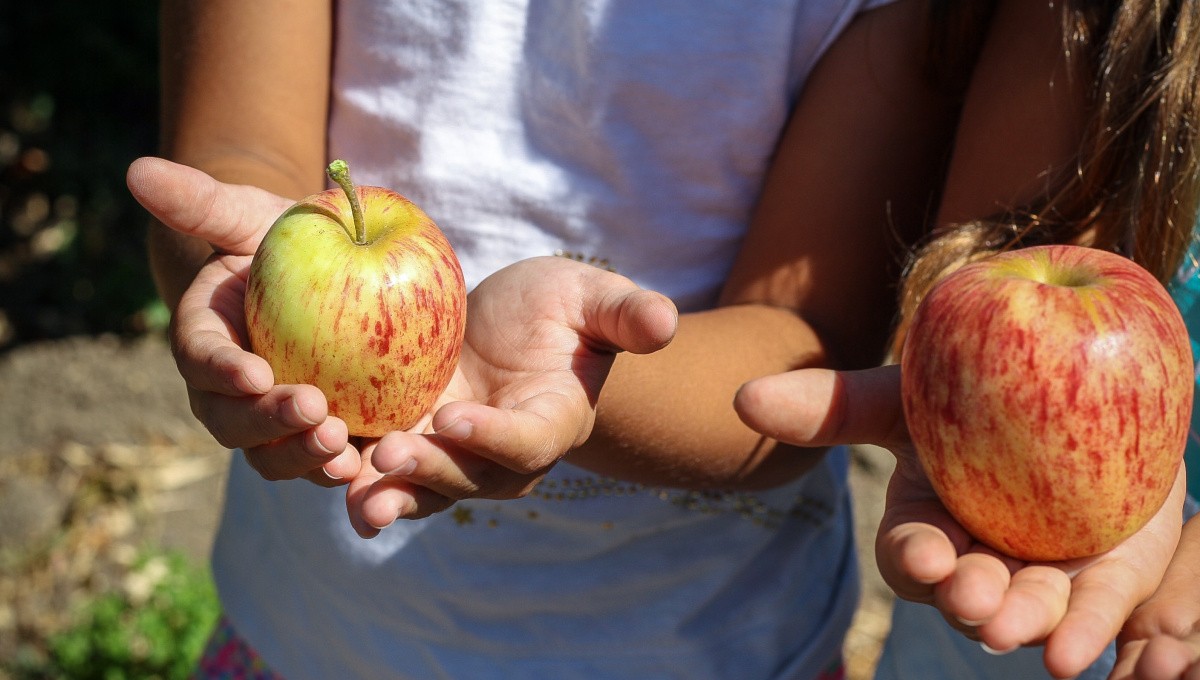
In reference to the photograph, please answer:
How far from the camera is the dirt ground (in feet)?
10.8

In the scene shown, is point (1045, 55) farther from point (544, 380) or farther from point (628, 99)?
point (544, 380)

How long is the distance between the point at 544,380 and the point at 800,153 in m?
0.61

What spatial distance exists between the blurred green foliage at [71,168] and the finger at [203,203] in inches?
112

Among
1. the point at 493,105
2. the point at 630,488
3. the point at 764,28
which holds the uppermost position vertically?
the point at 764,28

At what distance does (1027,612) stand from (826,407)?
0.34m

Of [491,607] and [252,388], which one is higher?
[252,388]

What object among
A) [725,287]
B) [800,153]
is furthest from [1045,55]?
[725,287]

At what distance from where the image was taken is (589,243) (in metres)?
1.82

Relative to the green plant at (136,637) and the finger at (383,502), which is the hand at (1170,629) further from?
the green plant at (136,637)

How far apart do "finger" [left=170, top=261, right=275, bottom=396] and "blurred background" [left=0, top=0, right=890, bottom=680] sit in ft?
5.95

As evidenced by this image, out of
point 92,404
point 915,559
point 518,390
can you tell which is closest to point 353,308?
point 518,390

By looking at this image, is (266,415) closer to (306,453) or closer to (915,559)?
(306,453)

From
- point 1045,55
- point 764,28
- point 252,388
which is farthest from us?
point 764,28

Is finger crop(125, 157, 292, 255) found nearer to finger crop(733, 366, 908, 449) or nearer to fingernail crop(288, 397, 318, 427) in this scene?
fingernail crop(288, 397, 318, 427)
